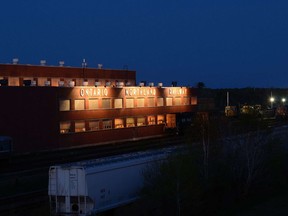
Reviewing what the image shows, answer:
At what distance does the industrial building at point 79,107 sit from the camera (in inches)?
1868

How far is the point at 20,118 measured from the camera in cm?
4738

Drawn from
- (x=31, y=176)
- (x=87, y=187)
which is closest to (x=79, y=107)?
(x=31, y=176)

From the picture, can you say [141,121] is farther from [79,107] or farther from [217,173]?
[217,173]

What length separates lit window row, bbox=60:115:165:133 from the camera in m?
52.2

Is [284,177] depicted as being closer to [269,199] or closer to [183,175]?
[269,199]

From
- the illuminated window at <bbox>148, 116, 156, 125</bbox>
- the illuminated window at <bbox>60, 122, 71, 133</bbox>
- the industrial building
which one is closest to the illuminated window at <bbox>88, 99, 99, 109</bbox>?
the industrial building

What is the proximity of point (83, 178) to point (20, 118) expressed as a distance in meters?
27.5

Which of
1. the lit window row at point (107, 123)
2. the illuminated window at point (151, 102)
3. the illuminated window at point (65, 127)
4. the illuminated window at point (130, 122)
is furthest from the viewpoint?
the illuminated window at point (151, 102)

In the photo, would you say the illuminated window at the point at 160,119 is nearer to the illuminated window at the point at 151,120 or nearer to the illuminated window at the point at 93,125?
the illuminated window at the point at 151,120

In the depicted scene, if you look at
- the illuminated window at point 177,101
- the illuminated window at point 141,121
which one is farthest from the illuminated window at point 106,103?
the illuminated window at point 177,101

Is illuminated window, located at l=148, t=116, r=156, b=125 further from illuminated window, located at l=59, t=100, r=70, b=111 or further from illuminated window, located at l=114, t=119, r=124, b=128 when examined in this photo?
illuminated window, located at l=59, t=100, r=70, b=111

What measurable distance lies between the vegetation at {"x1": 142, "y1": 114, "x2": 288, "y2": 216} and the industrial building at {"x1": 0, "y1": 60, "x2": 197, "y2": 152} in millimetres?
21020

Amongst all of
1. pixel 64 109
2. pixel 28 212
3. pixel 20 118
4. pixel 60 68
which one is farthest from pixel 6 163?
pixel 60 68

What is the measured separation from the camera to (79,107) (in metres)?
53.8
